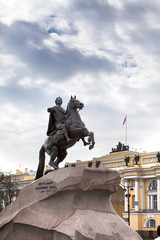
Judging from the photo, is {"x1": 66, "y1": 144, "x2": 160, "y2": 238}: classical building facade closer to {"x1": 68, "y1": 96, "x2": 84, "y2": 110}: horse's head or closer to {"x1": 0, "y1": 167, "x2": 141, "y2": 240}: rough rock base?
{"x1": 68, "y1": 96, "x2": 84, "y2": 110}: horse's head

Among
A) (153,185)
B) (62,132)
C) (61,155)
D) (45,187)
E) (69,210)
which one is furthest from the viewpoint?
(153,185)

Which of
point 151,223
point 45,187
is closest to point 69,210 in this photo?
point 45,187

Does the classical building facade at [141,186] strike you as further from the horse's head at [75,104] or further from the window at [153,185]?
the horse's head at [75,104]

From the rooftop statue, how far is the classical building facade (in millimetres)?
42824

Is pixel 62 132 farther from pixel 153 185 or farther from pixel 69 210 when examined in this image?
pixel 153 185

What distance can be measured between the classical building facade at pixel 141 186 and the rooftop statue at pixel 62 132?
140 feet

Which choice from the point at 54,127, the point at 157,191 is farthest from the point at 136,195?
the point at 54,127

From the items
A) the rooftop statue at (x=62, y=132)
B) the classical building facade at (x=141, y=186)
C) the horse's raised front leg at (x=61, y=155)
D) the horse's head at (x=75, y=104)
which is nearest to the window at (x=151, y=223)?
the classical building facade at (x=141, y=186)

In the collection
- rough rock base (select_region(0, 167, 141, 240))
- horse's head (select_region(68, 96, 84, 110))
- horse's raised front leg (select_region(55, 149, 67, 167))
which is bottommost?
rough rock base (select_region(0, 167, 141, 240))

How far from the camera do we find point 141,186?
5897 centimetres

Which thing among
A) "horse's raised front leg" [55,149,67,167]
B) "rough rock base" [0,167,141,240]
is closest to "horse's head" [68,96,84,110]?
"horse's raised front leg" [55,149,67,167]

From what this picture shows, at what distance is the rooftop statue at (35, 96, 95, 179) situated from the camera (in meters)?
12.3

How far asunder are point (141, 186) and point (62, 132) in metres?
48.4

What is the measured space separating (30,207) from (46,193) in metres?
0.56
